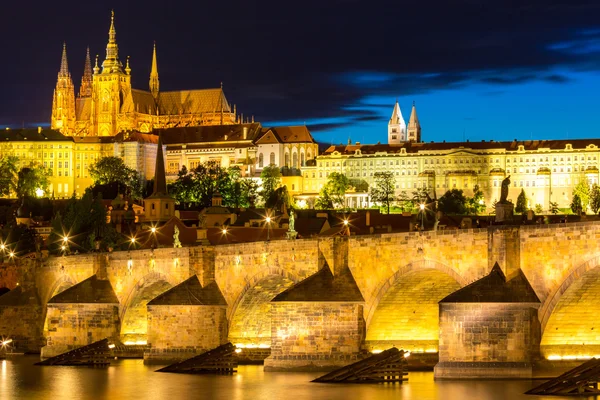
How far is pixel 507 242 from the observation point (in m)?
44.6

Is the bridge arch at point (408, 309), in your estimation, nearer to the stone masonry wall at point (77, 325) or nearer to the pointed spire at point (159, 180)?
the stone masonry wall at point (77, 325)

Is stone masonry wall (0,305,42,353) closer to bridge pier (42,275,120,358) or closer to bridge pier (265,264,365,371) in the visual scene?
bridge pier (42,275,120,358)

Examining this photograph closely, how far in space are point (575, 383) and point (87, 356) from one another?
26.8 metres

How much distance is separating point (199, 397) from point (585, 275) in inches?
531

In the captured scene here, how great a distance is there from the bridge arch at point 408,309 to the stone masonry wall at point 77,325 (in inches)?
751

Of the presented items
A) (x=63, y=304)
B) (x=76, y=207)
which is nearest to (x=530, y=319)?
(x=63, y=304)

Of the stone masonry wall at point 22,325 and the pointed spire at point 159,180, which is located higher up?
the pointed spire at point 159,180

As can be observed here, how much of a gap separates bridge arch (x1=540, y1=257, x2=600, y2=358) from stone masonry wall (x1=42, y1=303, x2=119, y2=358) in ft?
89.8

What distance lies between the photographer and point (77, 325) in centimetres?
6600

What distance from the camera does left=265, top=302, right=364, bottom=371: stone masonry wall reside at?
50.2 metres

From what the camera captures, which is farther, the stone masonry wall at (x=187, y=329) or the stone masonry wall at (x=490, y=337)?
the stone masonry wall at (x=187, y=329)

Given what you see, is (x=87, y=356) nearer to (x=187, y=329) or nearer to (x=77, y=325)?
(x=77, y=325)

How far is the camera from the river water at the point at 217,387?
143 ft

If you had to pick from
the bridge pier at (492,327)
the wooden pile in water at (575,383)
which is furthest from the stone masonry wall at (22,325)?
the wooden pile in water at (575,383)
